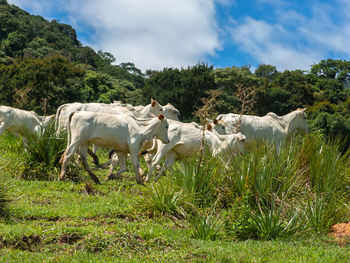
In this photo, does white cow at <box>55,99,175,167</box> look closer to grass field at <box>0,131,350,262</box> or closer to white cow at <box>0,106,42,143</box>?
white cow at <box>0,106,42,143</box>

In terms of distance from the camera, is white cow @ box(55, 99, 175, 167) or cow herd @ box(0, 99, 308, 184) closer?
cow herd @ box(0, 99, 308, 184)

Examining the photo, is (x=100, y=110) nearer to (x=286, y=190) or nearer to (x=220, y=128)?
(x=220, y=128)

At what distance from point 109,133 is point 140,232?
4.99m

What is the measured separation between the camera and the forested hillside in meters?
44.5

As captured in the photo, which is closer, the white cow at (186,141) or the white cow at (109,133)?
the white cow at (109,133)

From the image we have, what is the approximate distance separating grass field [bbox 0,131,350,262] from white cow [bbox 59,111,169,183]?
1.68m

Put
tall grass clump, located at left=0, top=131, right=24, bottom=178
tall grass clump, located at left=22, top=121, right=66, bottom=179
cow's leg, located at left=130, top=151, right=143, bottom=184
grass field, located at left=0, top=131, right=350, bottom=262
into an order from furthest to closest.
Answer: cow's leg, located at left=130, top=151, right=143, bottom=184 < tall grass clump, located at left=22, top=121, right=66, bottom=179 < tall grass clump, located at left=0, top=131, right=24, bottom=178 < grass field, located at left=0, top=131, right=350, bottom=262

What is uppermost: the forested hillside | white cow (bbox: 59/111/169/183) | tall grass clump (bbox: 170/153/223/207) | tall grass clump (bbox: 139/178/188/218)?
the forested hillside

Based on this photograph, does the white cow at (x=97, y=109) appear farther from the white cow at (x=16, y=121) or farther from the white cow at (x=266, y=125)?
the white cow at (x=266, y=125)

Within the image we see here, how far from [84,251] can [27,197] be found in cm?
322

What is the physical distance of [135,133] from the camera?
11.8 m

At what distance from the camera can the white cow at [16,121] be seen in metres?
15.9

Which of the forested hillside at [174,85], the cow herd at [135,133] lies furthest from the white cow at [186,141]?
the forested hillside at [174,85]

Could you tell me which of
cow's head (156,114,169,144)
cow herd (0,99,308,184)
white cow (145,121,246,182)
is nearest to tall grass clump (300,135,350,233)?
cow herd (0,99,308,184)
